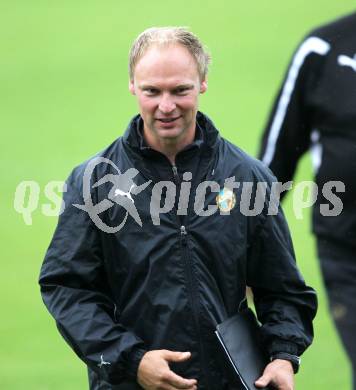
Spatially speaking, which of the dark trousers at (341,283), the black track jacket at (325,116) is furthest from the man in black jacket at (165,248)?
the black track jacket at (325,116)

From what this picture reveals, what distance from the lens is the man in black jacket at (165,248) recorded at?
176 inches

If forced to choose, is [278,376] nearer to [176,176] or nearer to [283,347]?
[283,347]

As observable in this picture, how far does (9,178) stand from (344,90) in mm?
8316

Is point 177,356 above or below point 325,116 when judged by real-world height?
below

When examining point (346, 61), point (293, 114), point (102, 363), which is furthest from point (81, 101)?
point (102, 363)

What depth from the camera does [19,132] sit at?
597 inches

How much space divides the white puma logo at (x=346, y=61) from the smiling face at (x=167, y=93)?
84cm

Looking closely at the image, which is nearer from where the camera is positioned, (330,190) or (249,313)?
(249,313)

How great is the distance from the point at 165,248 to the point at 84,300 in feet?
1.11

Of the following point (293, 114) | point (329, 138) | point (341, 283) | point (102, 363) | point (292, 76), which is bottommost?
point (102, 363)

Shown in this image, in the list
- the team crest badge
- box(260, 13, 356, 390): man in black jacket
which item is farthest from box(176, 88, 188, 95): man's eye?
box(260, 13, 356, 390): man in black jacket

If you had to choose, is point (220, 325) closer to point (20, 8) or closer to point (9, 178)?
point (9, 178)

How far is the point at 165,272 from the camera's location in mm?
4492

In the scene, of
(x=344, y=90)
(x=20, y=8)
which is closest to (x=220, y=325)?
(x=344, y=90)
